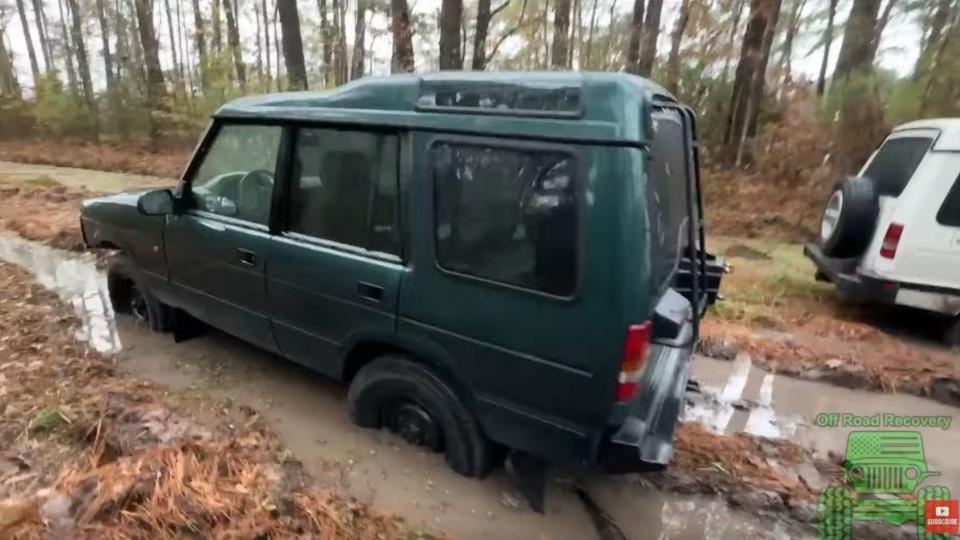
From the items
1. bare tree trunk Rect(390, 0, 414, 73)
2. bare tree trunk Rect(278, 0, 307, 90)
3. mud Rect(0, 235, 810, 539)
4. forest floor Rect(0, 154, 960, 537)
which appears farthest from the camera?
bare tree trunk Rect(278, 0, 307, 90)

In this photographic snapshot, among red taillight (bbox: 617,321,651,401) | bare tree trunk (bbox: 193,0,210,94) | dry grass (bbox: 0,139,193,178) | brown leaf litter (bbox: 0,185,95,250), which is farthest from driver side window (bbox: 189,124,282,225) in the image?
bare tree trunk (bbox: 193,0,210,94)

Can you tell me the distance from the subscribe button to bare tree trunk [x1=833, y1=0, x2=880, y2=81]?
936 cm

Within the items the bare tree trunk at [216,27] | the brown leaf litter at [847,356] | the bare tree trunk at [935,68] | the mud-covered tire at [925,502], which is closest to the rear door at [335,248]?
the mud-covered tire at [925,502]

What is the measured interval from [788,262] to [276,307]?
269 inches

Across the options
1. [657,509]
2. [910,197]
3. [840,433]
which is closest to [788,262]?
[910,197]

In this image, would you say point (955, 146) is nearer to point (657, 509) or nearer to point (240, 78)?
point (657, 509)

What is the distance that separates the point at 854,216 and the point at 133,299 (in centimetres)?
618

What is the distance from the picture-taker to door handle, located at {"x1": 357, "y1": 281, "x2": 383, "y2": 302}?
2.85 metres

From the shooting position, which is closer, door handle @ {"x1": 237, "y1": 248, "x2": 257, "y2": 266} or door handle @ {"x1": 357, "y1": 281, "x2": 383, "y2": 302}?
door handle @ {"x1": 357, "y1": 281, "x2": 383, "y2": 302}

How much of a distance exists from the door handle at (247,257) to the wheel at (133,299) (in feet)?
4.61

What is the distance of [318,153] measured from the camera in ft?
10.2

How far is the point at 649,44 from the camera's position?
12.2 m

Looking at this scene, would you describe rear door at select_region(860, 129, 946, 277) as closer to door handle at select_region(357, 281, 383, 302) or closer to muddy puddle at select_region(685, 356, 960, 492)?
muddy puddle at select_region(685, 356, 960, 492)

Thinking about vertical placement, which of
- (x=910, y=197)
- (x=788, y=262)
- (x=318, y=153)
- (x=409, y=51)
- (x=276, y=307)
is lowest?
(x=788, y=262)
